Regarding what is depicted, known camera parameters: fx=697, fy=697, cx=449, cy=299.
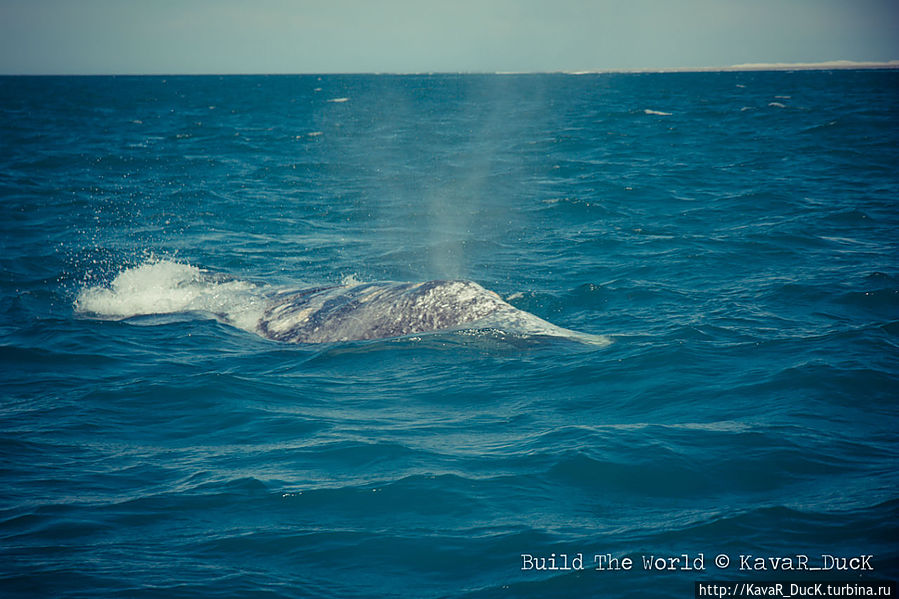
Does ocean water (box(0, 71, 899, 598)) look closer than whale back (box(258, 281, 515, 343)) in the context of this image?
Yes

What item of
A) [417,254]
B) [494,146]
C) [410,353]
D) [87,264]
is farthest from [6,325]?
[494,146]

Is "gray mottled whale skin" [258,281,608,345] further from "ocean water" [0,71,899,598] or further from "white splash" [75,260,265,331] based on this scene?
"white splash" [75,260,265,331]

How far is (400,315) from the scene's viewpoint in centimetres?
1094

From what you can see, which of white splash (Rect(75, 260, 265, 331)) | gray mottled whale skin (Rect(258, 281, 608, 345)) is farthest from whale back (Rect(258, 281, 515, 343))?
white splash (Rect(75, 260, 265, 331))

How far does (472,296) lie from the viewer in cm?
1118

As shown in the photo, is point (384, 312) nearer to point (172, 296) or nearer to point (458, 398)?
point (458, 398)

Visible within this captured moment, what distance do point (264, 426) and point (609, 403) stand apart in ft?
13.5

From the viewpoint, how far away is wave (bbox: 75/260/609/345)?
Answer: 10797 mm

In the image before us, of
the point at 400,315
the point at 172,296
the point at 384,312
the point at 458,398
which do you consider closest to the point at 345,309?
the point at 384,312

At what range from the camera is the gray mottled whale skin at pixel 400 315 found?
10.8 metres

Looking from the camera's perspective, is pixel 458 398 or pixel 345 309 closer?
pixel 458 398

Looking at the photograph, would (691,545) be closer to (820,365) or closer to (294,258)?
(820,365)

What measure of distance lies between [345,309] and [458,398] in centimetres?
341

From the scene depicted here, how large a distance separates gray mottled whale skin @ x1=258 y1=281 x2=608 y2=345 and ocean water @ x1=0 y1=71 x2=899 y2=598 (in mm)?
84
